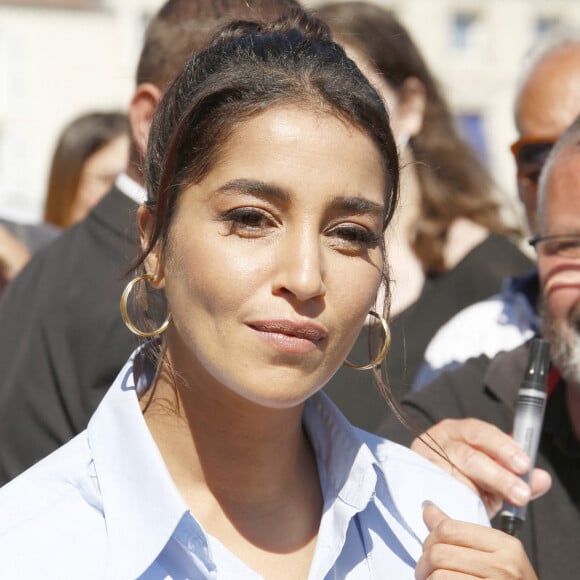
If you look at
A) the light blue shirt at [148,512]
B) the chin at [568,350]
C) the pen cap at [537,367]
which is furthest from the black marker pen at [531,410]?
the chin at [568,350]

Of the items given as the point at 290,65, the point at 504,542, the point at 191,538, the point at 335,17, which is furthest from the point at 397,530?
the point at 335,17

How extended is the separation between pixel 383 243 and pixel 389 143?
7.0 inches

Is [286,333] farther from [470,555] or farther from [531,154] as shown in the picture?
[531,154]

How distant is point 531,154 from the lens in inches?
128

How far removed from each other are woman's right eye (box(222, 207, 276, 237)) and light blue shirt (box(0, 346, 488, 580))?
0.35 metres

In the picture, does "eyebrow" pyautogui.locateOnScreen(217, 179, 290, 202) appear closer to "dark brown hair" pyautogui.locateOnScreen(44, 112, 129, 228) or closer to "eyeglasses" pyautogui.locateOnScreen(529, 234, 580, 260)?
"eyeglasses" pyautogui.locateOnScreen(529, 234, 580, 260)

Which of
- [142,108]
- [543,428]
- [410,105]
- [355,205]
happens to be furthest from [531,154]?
[355,205]

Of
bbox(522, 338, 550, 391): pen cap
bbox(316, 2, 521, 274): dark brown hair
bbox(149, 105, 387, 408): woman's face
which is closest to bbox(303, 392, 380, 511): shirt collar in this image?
bbox(149, 105, 387, 408): woman's face

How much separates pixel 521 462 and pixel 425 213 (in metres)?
1.79

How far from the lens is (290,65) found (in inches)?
74.5

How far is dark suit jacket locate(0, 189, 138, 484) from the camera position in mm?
2605

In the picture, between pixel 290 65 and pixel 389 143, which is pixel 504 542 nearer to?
pixel 389 143

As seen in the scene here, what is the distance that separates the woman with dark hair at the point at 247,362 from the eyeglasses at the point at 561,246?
0.69m

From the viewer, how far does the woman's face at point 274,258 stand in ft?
5.74
